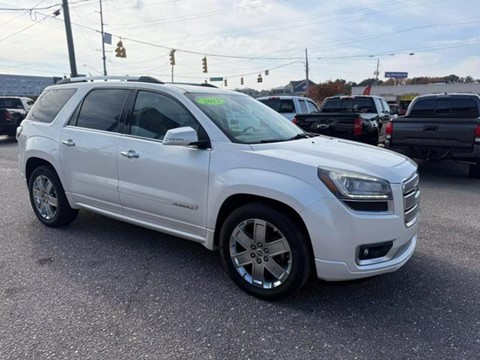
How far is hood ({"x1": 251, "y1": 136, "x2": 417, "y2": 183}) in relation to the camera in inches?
112

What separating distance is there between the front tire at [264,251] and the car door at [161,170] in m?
0.37

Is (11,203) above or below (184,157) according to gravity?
below

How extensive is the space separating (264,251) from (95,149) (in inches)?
86.4

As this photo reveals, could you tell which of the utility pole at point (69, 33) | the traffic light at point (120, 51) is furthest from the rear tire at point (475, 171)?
the traffic light at point (120, 51)

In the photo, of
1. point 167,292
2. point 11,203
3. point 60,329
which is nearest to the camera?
point 60,329

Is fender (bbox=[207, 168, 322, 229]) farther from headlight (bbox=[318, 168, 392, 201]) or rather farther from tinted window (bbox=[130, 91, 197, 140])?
tinted window (bbox=[130, 91, 197, 140])

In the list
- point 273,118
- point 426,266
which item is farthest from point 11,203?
point 426,266

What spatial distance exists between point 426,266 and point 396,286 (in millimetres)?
615

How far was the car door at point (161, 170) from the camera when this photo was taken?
326cm

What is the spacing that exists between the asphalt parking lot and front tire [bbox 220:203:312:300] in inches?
6.0

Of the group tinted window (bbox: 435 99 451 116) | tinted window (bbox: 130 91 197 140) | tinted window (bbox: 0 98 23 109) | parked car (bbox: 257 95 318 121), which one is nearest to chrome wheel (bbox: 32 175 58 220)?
tinted window (bbox: 130 91 197 140)

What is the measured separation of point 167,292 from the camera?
3.16 m

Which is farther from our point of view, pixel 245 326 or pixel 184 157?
pixel 184 157

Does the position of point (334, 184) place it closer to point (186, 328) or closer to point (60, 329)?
point (186, 328)
